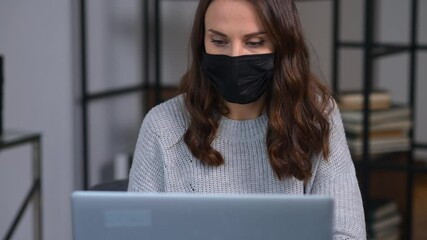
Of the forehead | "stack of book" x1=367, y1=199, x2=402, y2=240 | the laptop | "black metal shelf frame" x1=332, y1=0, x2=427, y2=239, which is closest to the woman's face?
the forehead

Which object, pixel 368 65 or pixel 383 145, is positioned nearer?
pixel 368 65

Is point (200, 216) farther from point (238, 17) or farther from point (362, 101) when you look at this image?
point (362, 101)

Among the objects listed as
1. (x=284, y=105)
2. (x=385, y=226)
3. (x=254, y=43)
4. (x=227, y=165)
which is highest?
(x=254, y=43)

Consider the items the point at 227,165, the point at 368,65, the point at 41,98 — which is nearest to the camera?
the point at 227,165

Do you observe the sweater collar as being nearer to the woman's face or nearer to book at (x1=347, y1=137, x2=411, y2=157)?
the woman's face

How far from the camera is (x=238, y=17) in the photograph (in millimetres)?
1449

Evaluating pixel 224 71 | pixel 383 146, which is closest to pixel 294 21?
pixel 224 71

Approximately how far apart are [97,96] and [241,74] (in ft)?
5.22

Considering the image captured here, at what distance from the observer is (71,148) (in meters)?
2.94

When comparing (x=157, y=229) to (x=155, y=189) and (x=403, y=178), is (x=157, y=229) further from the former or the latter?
(x=403, y=178)

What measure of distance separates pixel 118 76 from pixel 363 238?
1.89 metres

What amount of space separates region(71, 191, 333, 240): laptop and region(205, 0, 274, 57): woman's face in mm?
475

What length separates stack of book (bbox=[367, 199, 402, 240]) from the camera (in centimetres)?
300

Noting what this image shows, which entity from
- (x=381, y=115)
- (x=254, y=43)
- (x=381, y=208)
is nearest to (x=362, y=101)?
(x=381, y=115)
